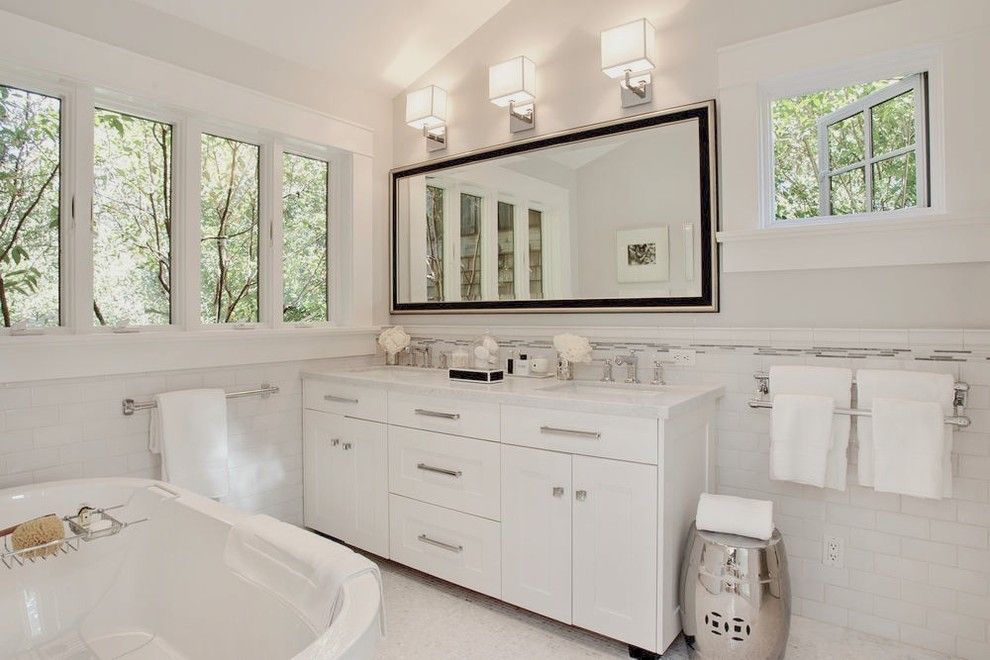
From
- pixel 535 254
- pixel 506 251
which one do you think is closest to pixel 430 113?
pixel 506 251

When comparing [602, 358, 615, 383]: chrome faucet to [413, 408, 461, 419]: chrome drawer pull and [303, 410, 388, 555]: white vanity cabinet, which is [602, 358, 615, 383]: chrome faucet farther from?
[303, 410, 388, 555]: white vanity cabinet

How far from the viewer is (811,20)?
91.7 inches

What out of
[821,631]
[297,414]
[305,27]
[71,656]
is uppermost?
[305,27]

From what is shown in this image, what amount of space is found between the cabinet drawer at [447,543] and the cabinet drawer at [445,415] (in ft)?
1.16

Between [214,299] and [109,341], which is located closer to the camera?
[109,341]

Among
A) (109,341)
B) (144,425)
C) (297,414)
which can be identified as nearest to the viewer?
(109,341)

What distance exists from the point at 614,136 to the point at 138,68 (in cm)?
212

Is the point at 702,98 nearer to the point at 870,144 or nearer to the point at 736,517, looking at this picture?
the point at 870,144

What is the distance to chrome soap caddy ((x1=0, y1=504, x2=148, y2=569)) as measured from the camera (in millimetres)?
1806

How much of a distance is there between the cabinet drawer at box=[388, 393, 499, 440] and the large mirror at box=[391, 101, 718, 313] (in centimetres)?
77

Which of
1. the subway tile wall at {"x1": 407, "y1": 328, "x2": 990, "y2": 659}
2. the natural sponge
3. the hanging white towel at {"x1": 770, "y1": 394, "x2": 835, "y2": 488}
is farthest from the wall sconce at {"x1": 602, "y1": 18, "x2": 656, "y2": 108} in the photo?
the natural sponge

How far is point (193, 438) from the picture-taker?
2.62 metres

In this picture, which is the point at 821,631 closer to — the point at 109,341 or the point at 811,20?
the point at 811,20

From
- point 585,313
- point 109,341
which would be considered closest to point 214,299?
point 109,341
